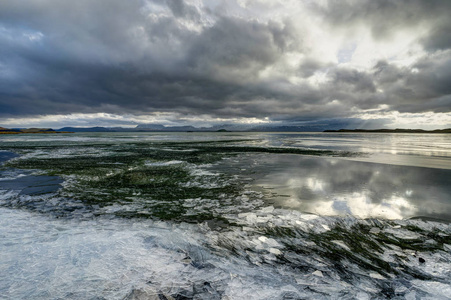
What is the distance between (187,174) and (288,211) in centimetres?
776

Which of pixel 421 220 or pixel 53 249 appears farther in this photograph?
pixel 421 220

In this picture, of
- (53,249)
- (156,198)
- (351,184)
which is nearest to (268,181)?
(351,184)

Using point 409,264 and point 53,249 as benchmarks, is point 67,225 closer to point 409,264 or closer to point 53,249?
point 53,249

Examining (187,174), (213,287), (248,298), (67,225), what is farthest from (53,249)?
(187,174)

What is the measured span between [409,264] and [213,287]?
159 inches

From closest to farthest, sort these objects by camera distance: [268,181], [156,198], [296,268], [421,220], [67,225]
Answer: [296,268] → [67,225] → [421,220] → [156,198] → [268,181]

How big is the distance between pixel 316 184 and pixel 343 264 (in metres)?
6.89

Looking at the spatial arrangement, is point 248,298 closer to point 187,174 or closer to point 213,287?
point 213,287

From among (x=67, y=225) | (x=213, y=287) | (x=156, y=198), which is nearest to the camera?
(x=213, y=287)

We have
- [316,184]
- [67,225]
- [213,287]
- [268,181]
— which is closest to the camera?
[213,287]

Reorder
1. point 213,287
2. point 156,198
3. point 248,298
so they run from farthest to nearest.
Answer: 1. point 156,198
2. point 213,287
3. point 248,298

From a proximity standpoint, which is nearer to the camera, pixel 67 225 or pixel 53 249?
pixel 53 249

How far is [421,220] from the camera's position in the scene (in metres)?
6.45

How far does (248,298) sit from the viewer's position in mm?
3383
